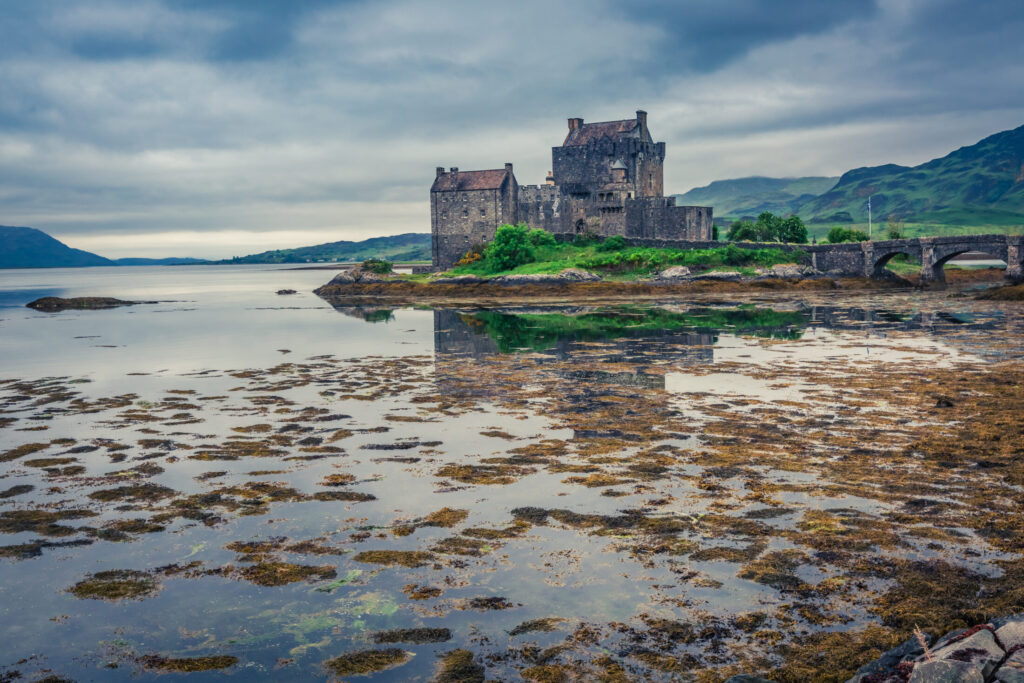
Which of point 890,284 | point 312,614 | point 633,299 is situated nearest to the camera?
point 312,614

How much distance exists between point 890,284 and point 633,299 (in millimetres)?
27696

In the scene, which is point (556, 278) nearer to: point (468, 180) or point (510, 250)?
point (510, 250)

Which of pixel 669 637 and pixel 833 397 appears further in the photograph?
pixel 833 397

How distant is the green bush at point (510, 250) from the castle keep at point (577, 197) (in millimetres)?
6959

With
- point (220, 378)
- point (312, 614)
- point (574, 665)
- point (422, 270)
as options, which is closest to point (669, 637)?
point (574, 665)

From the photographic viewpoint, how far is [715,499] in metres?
10.9

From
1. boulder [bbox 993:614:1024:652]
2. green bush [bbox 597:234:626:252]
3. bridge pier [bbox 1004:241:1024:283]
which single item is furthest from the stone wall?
boulder [bbox 993:614:1024:652]

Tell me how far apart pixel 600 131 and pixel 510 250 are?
2060 cm

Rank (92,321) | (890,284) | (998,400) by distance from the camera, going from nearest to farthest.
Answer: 1. (998,400)
2. (92,321)
3. (890,284)

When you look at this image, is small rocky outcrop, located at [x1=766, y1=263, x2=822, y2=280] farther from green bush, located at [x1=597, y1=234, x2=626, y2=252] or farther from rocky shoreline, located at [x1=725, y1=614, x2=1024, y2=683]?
rocky shoreline, located at [x1=725, y1=614, x2=1024, y2=683]

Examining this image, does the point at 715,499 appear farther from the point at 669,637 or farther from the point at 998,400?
the point at 998,400

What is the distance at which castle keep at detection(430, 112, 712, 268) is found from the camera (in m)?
80.8

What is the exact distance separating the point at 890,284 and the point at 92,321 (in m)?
69.2

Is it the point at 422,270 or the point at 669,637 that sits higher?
the point at 422,270
